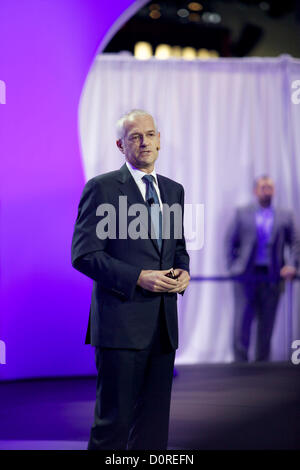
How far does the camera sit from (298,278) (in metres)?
4.79

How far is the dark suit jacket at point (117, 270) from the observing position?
74.9 inches

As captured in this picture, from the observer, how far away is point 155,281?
1.89 meters

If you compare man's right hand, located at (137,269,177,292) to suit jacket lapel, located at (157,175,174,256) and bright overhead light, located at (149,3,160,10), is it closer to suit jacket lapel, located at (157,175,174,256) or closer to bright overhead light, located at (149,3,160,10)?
suit jacket lapel, located at (157,175,174,256)

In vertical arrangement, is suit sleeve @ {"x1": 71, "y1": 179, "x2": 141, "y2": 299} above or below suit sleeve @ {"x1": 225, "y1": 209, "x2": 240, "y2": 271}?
below

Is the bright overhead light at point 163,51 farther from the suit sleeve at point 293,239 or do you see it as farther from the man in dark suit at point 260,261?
the suit sleeve at point 293,239

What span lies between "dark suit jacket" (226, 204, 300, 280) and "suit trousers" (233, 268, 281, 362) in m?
0.12

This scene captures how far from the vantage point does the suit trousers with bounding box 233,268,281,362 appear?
14.9 feet

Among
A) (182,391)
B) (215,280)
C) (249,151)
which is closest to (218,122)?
(249,151)

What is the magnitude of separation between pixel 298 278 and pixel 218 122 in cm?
156

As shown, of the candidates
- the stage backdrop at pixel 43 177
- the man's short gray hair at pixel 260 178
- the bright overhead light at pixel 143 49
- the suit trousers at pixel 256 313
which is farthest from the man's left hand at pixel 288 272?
the bright overhead light at pixel 143 49

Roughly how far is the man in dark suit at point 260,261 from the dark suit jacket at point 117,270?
259 centimetres

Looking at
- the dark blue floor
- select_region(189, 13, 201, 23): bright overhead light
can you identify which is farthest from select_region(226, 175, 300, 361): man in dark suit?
select_region(189, 13, 201, 23): bright overhead light

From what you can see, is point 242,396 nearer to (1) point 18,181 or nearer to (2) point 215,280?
(2) point 215,280

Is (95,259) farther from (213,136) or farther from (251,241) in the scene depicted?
(213,136)
